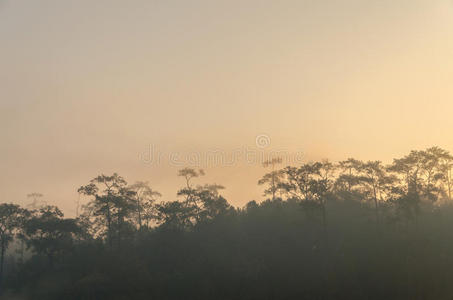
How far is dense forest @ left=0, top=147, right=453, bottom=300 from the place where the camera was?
54.6 m

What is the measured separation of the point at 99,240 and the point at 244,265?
30293mm

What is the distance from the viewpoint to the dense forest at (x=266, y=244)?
54625 millimetres

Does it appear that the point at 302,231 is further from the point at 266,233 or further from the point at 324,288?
the point at 324,288

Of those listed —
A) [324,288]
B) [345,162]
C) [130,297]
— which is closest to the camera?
[324,288]

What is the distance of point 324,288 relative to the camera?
52.5 meters

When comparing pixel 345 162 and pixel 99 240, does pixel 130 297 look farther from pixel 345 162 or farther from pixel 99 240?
pixel 345 162

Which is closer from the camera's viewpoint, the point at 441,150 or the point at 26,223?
the point at 441,150

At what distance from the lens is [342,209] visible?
7644cm

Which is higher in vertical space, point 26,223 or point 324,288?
point 26,223

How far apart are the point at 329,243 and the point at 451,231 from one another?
19417mm

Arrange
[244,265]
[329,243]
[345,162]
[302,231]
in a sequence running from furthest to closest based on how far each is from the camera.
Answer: [345,162]
[302,231]
[329,243]
[244,265]

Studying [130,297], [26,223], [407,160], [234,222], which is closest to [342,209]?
[407,160]

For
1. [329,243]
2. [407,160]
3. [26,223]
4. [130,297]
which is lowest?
[130,297]

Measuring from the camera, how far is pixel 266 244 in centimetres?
6838
